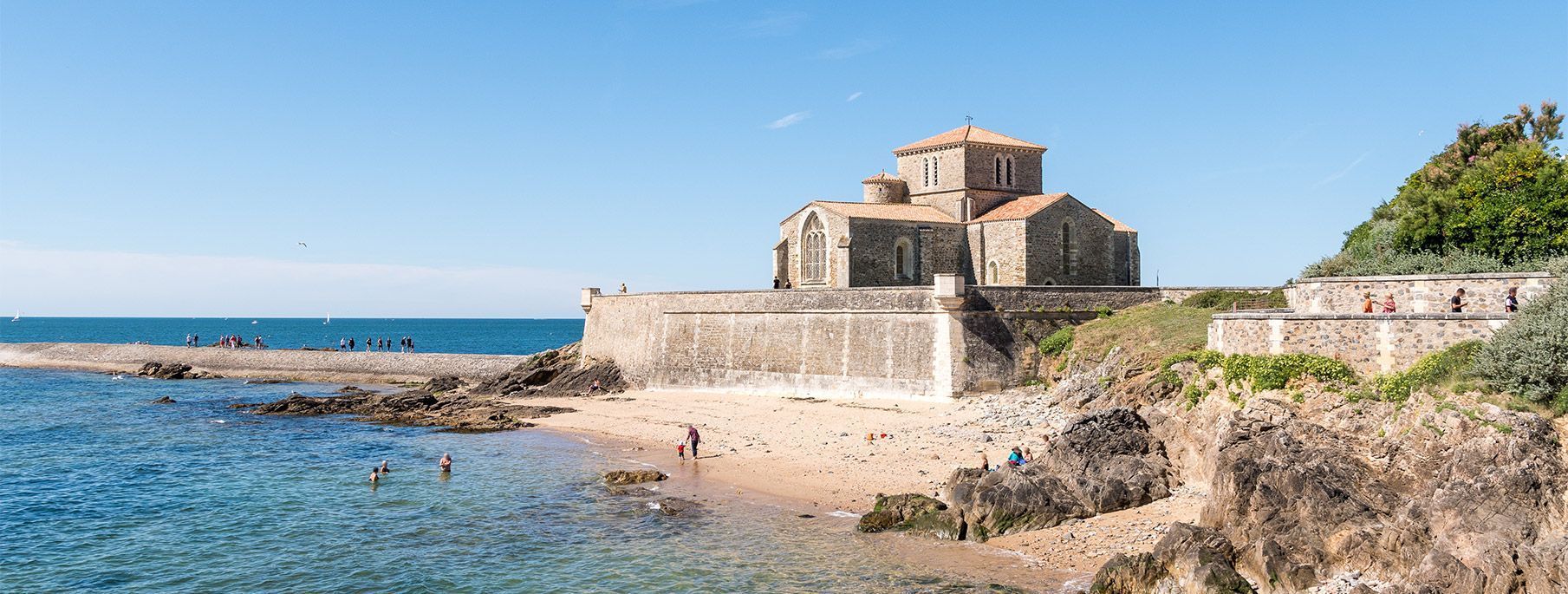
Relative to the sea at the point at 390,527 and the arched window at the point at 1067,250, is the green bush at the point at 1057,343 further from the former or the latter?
the sea at the point at 390,527

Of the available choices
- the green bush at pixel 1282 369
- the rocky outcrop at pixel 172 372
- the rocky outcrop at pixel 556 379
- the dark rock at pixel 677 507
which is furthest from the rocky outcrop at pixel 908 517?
the rocky outcrop at pixel 172 372

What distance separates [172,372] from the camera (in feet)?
184

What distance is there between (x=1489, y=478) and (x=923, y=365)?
18.0 meters

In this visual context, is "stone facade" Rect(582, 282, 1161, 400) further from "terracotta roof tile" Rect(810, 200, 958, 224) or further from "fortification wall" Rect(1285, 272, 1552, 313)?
"fortification wall" Rect(1285, 272, 1552, 313)

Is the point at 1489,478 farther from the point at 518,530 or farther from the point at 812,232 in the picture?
the point at 812,232

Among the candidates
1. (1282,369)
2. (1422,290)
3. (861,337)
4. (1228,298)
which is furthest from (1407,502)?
(861,337)

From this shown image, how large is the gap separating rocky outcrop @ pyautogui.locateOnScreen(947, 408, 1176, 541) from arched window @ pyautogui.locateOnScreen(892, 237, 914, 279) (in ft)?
61.4

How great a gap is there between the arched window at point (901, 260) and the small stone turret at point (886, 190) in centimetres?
438

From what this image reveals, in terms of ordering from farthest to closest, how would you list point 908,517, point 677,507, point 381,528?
1. point 677,507
2. point 381,528
3. point 908,517

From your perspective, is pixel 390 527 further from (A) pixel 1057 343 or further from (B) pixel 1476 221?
(B) pixel 1476 221

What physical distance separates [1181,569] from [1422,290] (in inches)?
492

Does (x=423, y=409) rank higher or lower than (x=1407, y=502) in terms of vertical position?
lower

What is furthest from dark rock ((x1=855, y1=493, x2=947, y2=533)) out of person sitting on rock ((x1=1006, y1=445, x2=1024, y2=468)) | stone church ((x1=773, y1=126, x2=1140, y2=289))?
stone church ((x1=773, y1=126, x2=1140, y2=289))

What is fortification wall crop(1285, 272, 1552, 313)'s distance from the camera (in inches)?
781
